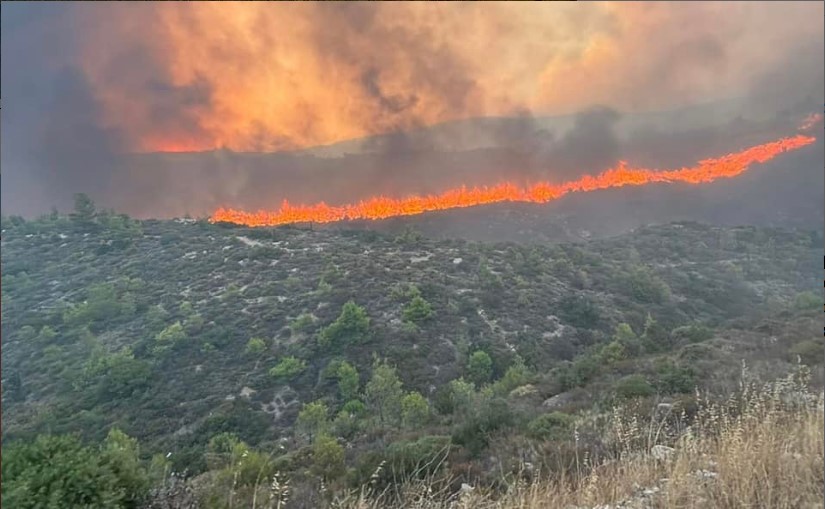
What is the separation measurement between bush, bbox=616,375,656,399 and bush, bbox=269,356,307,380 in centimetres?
1626

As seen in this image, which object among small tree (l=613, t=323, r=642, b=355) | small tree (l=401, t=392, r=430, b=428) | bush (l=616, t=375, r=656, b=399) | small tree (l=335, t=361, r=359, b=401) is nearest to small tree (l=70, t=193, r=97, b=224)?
small tree (l=335, t=361, r=359, b=401)

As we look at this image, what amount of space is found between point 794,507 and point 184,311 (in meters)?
31.5

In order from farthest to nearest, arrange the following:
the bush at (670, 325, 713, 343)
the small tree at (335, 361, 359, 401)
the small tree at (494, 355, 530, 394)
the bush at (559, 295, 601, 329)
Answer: the bush at (559, 295, 601, 329)
the small tree at (335, 361, 359, 401)
the bush at (670, 325, 713, 343)
the small tree at (494, 355, 530, 394)

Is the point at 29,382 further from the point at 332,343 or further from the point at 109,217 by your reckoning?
the point at 109,217

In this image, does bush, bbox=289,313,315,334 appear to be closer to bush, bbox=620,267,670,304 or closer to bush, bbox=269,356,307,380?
bush, bbox=269,356,307,380

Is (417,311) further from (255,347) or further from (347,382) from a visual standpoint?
(255,347)

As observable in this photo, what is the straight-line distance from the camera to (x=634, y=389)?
11.2 meters

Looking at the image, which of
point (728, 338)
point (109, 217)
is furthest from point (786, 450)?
point (109, 217)

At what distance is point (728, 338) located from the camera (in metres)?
18.6

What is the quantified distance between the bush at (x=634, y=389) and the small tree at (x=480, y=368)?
12670 millimetres

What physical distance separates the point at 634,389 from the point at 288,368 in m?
17.0

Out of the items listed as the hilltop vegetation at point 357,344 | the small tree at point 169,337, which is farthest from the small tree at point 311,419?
the small tree at point 169,337

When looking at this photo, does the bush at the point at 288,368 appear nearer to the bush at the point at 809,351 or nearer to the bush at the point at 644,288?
the bush at the point at 809,351

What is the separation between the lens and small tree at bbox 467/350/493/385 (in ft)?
79.5
